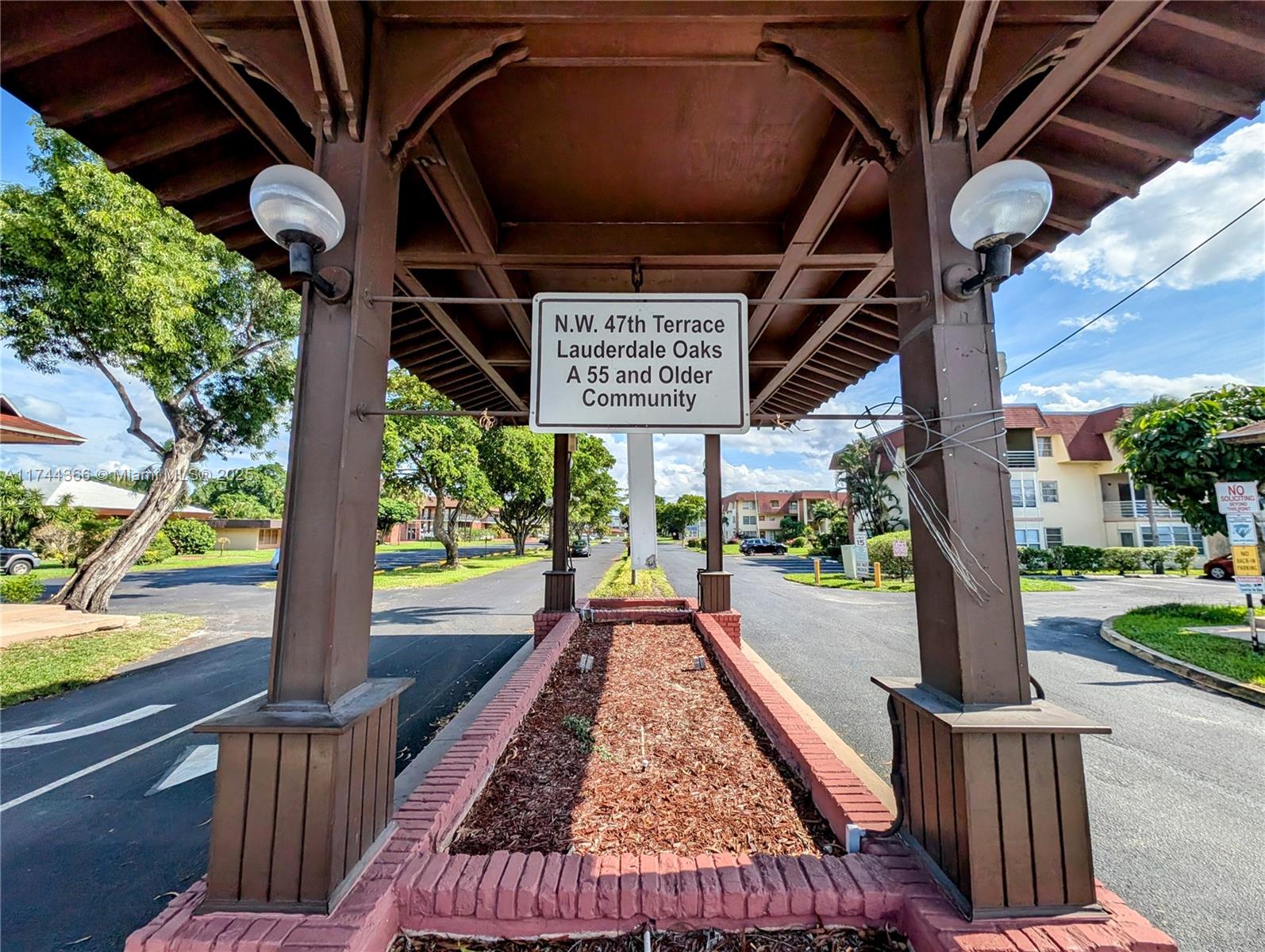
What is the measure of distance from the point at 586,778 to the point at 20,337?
11.6 m

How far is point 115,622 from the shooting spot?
28.5 feet

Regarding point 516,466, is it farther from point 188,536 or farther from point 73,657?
point 188,536

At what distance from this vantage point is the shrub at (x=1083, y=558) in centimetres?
2178

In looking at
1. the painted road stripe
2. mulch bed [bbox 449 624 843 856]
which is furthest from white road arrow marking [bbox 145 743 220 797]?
mulch bed [bbox 449 624 843 856]

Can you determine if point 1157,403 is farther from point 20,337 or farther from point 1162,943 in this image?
point 20,337

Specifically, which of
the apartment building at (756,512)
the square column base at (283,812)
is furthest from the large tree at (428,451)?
the apartment building at (756,512)

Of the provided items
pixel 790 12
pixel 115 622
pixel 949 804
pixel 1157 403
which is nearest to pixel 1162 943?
pixel 949 804

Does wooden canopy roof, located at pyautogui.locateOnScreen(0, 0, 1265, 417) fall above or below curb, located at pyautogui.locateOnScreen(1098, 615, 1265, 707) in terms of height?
above

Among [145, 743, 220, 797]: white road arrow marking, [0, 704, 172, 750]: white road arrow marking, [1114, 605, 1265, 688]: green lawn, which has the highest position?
[1114, 605, 1265, 688]: green lawn

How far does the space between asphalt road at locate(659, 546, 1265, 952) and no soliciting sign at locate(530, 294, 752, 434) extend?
10.0 ft

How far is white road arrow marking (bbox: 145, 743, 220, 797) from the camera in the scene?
3602mm

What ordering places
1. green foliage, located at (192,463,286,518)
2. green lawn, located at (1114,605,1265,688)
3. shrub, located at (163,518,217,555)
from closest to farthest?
green lawn, located at (1114,605,1265,688) < shrub, located at (163,518,217,555) < green foliage, located at (192,463,286,518)

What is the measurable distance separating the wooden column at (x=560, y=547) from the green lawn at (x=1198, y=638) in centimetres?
773

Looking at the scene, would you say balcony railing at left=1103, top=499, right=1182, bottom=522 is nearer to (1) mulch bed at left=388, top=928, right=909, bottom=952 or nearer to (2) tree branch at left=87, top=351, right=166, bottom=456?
(1) mulch bed at left=388, top=928, right=909, bottom=952
